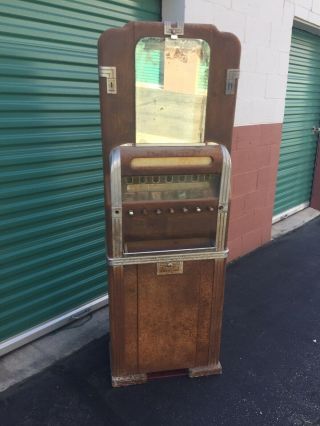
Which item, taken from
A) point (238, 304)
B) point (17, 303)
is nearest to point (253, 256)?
point (238, 304)

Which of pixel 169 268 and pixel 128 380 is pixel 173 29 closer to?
pixel 169 268

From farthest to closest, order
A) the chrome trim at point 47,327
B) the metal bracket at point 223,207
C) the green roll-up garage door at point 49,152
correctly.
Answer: the chrome trim at point 47,327 → the green roll-up garage door at point 49,152 → the metal bracket at point 223,207

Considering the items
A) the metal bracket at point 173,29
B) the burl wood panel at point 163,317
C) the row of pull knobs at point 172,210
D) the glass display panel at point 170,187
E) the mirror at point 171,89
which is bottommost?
the burl wood panel at point 163,317

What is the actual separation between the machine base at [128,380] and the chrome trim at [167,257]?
0.77 m

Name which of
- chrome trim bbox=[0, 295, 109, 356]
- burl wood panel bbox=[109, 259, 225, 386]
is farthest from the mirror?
chrome trim bbox=[0, 295, 109, 356]

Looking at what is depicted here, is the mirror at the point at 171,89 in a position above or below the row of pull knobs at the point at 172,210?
above

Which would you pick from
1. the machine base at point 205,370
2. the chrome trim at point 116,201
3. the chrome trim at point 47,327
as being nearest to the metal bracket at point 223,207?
the chrome trim at point 116,201

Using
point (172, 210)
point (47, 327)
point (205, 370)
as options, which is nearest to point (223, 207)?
point (172, 210)

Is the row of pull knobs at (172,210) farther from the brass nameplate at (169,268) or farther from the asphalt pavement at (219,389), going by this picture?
the asphalt pavement at (219,389)

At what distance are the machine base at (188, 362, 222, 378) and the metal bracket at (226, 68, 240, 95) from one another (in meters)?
1.62

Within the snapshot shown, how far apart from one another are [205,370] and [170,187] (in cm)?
120

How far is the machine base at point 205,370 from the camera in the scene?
2.20m

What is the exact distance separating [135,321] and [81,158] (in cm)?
119

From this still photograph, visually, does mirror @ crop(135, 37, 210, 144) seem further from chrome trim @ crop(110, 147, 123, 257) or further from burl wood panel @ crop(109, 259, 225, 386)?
burl wood panel @ crop(109, 259, 225, 386)
